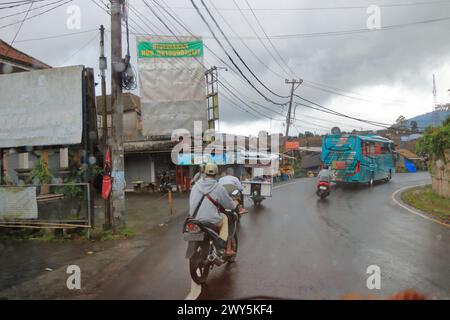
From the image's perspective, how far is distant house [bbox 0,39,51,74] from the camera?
58.9ft

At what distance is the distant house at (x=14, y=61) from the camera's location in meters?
18.0

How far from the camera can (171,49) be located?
2230cm

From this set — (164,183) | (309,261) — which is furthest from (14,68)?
(309,261)

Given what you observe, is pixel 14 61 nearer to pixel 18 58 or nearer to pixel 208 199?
pixel 18 58

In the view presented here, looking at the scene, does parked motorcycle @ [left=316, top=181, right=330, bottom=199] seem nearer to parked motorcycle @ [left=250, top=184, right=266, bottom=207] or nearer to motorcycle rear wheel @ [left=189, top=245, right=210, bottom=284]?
parked motorcycle @ [left=250, top=184, right=266, bottom=207]

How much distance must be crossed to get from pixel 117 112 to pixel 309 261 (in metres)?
6.87

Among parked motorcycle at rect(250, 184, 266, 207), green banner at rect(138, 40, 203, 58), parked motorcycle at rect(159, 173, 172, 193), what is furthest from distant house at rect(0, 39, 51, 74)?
parked motorcycle at rect(250, 184, 266, 207)

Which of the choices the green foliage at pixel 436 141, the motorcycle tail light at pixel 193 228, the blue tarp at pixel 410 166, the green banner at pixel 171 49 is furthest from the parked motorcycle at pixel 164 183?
the blue tarp at pixel 410 166

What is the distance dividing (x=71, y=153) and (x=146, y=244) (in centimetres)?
422

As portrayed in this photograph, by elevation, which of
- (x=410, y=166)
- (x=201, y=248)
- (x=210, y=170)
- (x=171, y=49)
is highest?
(x=171, y=49)

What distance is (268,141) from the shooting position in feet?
159

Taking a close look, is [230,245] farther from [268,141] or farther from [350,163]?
[268,141]

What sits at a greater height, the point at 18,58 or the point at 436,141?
the point at 18,58
